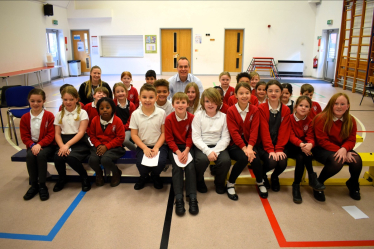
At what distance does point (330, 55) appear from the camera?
11789mm

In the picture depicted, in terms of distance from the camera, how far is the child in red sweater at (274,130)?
9.34ft

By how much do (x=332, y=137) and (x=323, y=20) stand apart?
36.7 ft

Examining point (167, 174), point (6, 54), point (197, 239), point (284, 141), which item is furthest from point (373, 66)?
point (6, 54)

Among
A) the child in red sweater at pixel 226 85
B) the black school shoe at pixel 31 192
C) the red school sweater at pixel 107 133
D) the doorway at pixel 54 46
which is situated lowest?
the black school shoe at pixel 31 192

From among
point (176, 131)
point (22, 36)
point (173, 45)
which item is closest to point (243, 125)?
point (176, 131)

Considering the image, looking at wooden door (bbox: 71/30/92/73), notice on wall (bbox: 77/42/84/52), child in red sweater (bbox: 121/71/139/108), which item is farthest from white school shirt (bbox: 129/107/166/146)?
notice on wall (bbox: 77/42/84/52)

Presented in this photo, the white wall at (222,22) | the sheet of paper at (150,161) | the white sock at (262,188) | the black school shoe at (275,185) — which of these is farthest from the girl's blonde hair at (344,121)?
the white wall at (222,22)

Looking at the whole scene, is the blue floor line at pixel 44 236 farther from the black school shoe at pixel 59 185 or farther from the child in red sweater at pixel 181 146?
the child in red sweater at pixel 181 146

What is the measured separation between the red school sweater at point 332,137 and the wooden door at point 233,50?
11.2 meters

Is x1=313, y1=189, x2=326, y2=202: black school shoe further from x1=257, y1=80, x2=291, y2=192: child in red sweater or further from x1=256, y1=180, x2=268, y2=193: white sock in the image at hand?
x1=256, y1=180, x2=268, y2=193: white sock

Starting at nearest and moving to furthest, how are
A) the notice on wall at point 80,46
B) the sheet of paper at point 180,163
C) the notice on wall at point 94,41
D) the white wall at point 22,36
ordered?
the sheet of paper at point 180,163 → the white wall at point 22,36 → the notice on wall at point 94,41 → the notice on wall at point 80,46

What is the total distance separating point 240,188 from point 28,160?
235cm

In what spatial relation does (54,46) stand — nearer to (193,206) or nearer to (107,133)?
(107,133)

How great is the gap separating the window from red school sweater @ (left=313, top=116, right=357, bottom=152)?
485 inches
